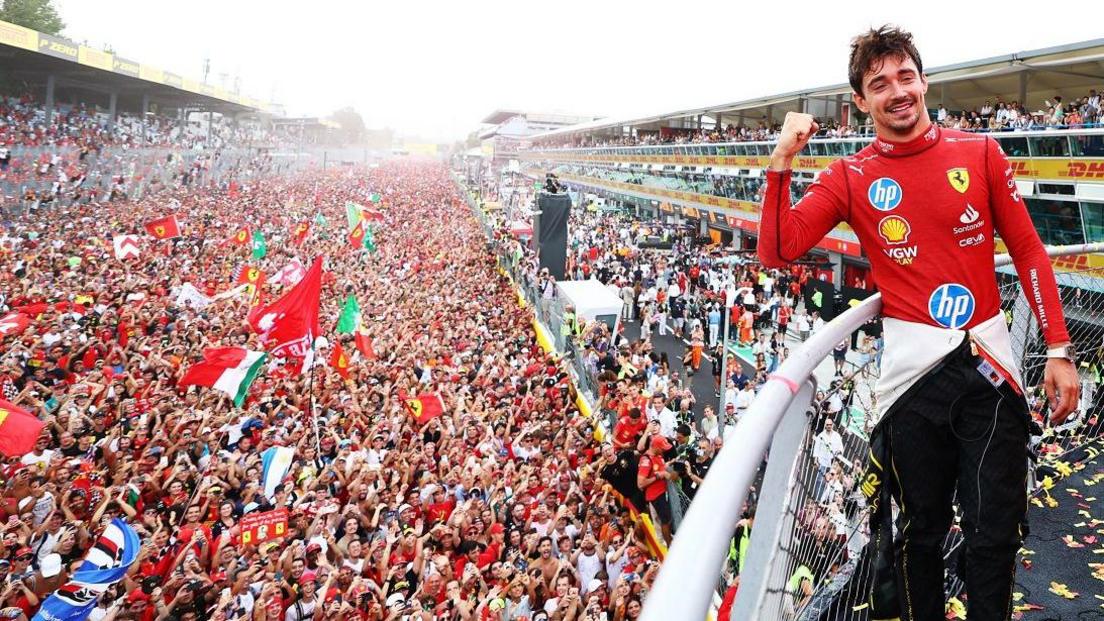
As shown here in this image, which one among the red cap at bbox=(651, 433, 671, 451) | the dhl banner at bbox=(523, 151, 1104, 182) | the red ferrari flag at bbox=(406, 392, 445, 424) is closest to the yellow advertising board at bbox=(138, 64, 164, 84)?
the dhl banner at bbox=(523, 151, 1104, 182)

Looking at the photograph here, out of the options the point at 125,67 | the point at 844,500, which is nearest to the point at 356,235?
the point at 844,500

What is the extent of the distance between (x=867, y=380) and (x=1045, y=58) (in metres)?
18.7

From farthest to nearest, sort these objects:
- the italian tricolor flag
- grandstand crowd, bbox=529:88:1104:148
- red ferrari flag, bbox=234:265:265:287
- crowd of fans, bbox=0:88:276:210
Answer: crowd of fans, bbox=0:88:276:210, grandstand crowd, bbox=529:88:1104:148, red ferrari flag, bbox=234:265:265:287, the italian tricolor flag

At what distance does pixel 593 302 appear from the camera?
15305 mm

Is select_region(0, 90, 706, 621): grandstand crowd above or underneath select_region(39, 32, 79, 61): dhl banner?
underneath

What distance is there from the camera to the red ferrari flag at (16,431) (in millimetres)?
6656

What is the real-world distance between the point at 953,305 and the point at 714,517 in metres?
1.38

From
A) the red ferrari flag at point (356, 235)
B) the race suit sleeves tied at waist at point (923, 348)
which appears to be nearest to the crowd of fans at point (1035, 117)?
the race suit sleeves tied at waist at point (923, 348)

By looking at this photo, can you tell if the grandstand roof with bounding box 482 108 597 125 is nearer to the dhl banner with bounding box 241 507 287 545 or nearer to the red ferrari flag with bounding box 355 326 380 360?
the red ferrari flag with bounding box 355 326 380 360

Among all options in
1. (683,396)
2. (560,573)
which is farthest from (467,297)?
(560,573)

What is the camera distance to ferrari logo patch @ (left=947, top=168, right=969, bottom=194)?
1847 millimetres

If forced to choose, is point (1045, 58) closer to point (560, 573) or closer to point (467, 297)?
point (467, 297)

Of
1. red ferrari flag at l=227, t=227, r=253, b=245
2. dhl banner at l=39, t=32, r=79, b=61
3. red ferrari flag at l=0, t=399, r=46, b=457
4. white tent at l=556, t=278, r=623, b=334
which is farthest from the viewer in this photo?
dhl banner at l=39, t=32, r=79, b=61

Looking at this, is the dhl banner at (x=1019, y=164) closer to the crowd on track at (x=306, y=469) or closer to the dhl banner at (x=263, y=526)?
the crowd on track at (x=306, y=469)
